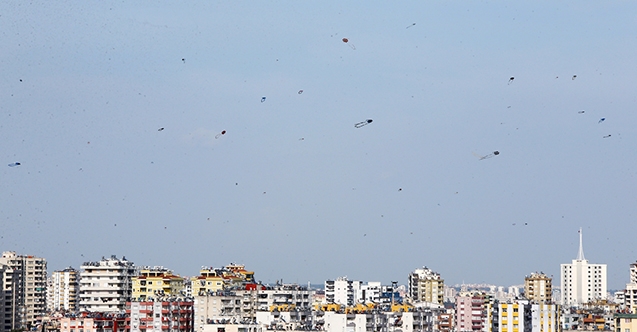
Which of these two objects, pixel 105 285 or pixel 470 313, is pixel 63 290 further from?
pixel 470 313

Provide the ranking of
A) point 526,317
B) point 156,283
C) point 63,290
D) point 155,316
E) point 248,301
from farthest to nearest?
point 63,290 → point 156,283 → point 248,301 → point 155,316 → point 526,317

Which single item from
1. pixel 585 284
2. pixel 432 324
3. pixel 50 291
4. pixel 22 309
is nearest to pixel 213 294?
pixel 432 324

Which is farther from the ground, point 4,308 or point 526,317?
point 526,317

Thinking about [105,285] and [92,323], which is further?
[105,285]

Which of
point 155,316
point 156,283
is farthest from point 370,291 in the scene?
point 155,316

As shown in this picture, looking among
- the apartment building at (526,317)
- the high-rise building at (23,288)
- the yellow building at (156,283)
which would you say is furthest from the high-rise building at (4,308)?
the apartment building at (526,317)
